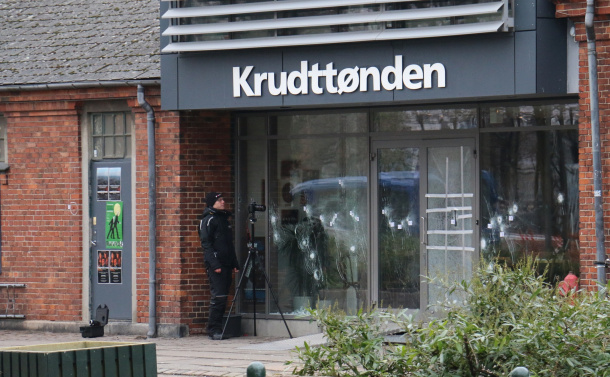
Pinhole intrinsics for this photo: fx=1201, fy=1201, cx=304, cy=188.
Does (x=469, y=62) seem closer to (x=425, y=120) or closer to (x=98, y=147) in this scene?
(x=425, y=120)

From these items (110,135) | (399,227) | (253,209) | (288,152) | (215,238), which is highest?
(110,135)

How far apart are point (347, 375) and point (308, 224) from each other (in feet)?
22.9

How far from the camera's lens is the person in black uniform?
1530 centimetres

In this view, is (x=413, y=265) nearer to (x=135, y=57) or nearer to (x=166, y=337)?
(x=166, y=337)

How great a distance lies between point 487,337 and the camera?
862 centimetres

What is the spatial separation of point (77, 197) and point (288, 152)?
2.97 meters

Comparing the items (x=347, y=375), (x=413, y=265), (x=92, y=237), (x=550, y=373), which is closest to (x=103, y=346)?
(x=347, y=375)

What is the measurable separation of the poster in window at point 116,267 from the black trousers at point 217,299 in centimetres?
152

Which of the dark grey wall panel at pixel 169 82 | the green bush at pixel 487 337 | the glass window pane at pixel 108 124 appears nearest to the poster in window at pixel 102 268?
the glass window pane at pixel 108 124

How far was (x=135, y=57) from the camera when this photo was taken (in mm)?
16250

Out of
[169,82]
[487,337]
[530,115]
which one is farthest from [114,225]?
[487,337]

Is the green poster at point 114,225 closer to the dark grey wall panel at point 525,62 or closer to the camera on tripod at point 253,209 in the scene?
the camera on tripod at point 253,209

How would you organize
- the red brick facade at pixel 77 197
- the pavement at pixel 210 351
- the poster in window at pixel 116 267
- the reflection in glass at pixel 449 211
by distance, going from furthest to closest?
the poster in window at pixel 116 267
the red brick facade at pixel 77 197
the reflection in glass at pixel 449 211
the pavement at pixel 210 351

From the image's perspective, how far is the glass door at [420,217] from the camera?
14727mm
